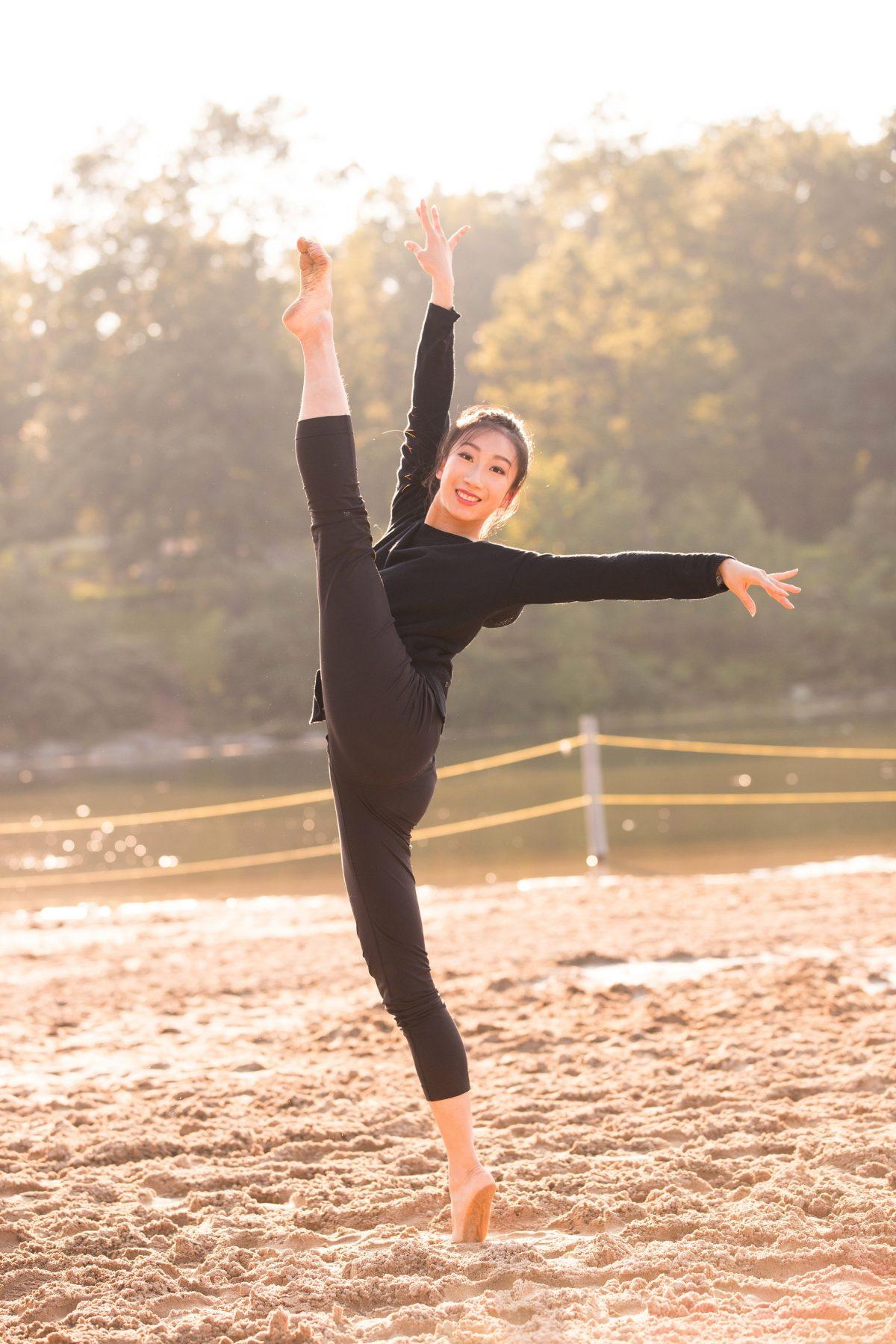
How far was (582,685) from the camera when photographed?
3059 centimetres

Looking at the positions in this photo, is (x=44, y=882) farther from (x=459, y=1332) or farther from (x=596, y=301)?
(x=596, y=301)

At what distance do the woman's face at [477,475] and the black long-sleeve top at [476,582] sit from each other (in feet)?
0.24

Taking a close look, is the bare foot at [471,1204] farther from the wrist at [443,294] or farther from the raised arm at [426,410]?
the wrist at [443,294]

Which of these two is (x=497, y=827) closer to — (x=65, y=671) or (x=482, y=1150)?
(x=482, y=1150)

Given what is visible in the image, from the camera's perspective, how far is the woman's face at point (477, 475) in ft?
9.36

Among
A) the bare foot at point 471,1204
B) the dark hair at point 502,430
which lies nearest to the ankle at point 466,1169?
the bare foot at point 471,1204

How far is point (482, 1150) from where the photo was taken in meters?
3.40

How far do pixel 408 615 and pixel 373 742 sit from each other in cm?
29

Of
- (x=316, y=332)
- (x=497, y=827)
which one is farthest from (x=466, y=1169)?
(x=497, y=827)

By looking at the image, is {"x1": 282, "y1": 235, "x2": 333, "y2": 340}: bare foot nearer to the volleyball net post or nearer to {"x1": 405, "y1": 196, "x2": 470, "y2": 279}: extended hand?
{"x1": 405, "y1": 196, "x2": 470, "y2": 279}: extended hand

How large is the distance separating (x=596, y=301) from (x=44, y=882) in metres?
27.6

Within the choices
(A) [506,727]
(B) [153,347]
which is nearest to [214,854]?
(A) [506,727]

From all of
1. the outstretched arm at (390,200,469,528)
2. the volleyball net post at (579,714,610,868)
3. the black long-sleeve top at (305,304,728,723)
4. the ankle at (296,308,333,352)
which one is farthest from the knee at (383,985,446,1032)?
the volleyball net post at (579,714,610,868)

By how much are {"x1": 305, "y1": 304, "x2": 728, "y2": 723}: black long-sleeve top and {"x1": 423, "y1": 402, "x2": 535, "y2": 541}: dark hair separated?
0.52 feet
